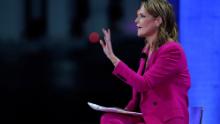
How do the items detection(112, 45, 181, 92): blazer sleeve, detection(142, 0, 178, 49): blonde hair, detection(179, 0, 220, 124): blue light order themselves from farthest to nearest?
detection(179, 0, 220, 124): blue light < detection(142, 0, 178, 49): blonde hair < detection(112, 45, 181, 92): blazer sleeve

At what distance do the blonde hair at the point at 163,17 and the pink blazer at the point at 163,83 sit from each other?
0.05 meters

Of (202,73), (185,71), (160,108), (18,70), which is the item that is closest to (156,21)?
(185,71)

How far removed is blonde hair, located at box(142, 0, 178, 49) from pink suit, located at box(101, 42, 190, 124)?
50 mm

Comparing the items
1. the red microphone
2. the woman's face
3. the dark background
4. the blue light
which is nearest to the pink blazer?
the woman's face

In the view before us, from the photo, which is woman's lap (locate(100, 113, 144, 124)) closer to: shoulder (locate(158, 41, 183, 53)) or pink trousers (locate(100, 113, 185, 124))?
pink trousers (locate(100, 113, 185, 124))

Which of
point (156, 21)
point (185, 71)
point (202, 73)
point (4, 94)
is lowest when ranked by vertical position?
point (4, 94)

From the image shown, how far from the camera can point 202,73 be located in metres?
3.43

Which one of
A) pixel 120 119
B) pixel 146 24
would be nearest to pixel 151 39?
pixel 146 24

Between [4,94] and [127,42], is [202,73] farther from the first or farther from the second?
[4,94]

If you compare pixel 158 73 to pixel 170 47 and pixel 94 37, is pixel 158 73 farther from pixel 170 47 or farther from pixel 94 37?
pixel 94 37

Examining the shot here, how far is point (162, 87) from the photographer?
6.66 feet

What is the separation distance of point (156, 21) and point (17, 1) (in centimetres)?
163

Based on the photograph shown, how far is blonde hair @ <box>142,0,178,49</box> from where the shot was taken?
2.08 metres

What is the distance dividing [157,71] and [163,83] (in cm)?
7
